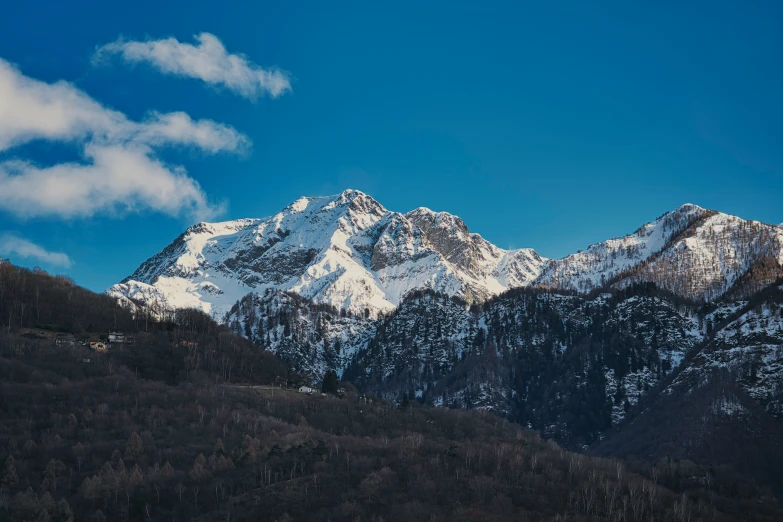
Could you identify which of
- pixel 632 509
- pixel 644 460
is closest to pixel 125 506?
pixel 632 509

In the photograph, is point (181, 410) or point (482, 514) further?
point (181, 410)

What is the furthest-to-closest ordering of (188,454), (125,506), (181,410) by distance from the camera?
(181,410)
(188,454)
(125,506)

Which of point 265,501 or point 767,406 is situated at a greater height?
point 767,406

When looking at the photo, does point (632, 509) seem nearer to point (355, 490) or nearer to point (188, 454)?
point (355, 490)

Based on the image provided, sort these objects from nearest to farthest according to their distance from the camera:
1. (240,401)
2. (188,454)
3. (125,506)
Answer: (125,506) < (188,454) < (240,401)

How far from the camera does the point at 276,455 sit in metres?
129

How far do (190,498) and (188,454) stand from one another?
1653 cm

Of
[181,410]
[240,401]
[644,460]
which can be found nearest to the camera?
[181,410]

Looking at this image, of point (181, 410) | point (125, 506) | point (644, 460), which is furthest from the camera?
point (644, 460)

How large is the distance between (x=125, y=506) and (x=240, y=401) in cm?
5768

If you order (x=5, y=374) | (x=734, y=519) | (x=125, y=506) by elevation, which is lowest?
(x=125, y=506)

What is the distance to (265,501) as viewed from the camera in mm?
110875

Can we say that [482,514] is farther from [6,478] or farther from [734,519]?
[6,478]

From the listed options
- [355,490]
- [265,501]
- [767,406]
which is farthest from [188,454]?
[767,406]
